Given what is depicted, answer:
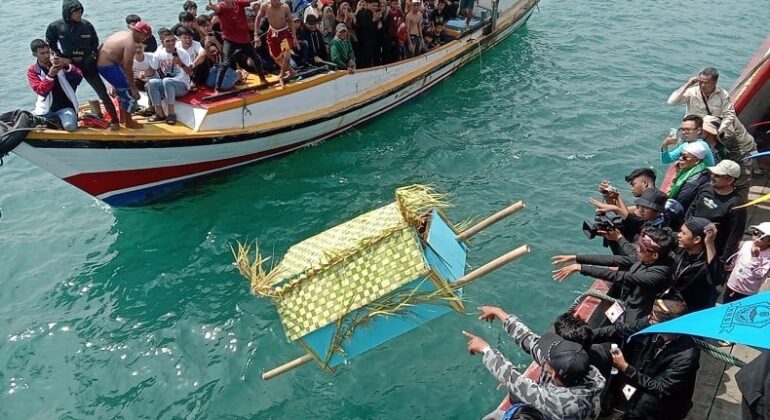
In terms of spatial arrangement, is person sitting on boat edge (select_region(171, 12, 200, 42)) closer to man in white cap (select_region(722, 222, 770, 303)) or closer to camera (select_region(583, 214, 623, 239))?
camera (select_region(583, 214, 623, 239))

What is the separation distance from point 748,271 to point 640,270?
1233mm

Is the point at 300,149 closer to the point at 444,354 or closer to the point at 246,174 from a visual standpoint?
the point at 246,174

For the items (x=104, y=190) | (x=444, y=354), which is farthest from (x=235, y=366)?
(x=104, y=190)

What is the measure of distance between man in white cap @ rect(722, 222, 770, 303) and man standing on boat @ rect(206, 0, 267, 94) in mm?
7842

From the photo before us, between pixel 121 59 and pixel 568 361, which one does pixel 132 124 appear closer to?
pixel 121 59

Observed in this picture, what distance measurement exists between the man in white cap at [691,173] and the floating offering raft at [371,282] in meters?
2.41

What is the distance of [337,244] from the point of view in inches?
195

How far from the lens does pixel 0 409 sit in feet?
21.7

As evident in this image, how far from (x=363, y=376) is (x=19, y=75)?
553 inches

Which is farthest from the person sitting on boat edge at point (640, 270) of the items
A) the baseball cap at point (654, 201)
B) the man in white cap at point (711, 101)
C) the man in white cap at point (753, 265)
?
the man in white cap at point (711, 101)

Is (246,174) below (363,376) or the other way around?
the other way around

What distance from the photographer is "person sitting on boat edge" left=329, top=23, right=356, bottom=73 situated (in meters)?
11.1

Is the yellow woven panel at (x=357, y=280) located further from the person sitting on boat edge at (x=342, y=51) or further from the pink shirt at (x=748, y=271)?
the person sitting on boat edge at (x=342, y=51)

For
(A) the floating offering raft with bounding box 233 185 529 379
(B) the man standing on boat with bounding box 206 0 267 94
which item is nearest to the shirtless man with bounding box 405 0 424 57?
(B) the man standing on boat with bounding box 206 0 267 94
